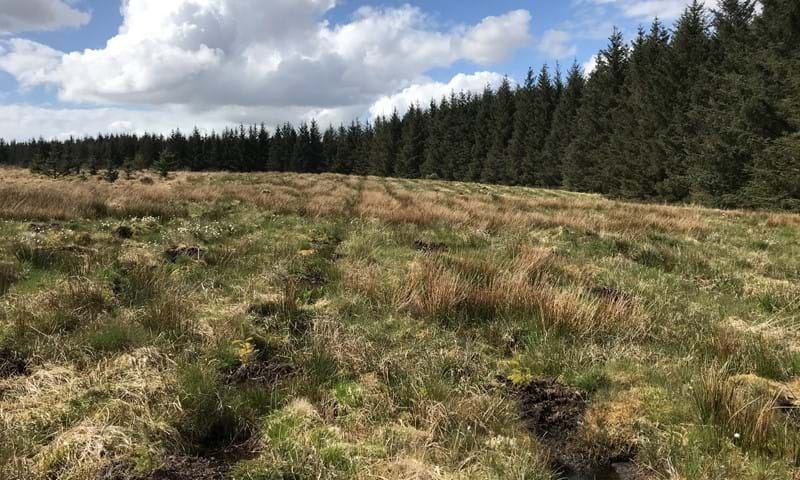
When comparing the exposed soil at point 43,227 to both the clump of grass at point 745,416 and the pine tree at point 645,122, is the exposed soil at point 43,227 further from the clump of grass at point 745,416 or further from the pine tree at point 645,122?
the pine tree at point 645,122

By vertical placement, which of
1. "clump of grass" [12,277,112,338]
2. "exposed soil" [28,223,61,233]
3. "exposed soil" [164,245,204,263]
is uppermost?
"exposed soil" [28,223,61,233]

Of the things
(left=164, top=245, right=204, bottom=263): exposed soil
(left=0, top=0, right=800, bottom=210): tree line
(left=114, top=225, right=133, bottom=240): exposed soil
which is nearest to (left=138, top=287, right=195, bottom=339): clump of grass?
(left=164, top=245, right=204, bottom=263): exposed soil

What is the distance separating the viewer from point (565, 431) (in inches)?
130

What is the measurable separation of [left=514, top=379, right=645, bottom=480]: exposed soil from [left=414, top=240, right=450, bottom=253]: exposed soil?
4.58 meters

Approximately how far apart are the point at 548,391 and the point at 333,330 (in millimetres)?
1920

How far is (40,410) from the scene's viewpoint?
316cm

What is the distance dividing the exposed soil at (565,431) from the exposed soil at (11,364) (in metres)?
3.69

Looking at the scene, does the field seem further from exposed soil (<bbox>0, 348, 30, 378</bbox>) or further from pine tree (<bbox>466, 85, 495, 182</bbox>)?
pine tree (<bbox>466, 85, 495, 182</bbox>)

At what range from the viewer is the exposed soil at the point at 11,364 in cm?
368

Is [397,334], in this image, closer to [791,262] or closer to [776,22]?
[791,262]

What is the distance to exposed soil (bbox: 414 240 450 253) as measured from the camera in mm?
8355

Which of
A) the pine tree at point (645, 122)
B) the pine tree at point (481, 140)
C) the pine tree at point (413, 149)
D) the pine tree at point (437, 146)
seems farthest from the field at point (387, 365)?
the pine tree at point (413, 149)

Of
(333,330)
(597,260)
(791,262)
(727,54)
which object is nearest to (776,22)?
(727,54)

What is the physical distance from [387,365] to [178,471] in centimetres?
162
